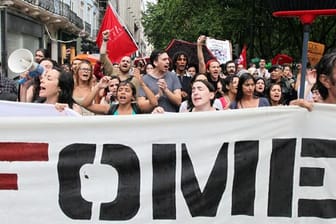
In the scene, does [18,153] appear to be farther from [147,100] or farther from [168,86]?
[168,86]

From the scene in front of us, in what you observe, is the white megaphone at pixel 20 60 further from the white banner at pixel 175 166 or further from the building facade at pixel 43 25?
the building facade at pixel 43 25

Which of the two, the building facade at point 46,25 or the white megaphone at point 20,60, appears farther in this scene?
the building facade at point 46,25

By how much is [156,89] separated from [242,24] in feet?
56.7

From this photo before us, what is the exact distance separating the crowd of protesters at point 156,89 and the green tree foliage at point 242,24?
14148 millimetres

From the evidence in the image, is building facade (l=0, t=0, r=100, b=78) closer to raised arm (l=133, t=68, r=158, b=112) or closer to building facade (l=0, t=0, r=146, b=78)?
building facade (l=0, t=0, r=146, b=78)

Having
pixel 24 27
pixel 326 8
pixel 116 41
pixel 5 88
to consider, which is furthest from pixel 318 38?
pixel 326 8

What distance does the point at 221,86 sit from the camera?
23.2 feet

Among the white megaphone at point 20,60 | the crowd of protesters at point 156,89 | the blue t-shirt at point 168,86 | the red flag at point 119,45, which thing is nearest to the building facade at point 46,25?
the red flag at point 119,45

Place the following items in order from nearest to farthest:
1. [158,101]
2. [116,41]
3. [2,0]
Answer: [158,101], [116,41], [2,0]

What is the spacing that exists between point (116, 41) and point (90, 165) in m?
5.28

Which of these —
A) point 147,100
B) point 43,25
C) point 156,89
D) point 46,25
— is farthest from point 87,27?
point 147,100

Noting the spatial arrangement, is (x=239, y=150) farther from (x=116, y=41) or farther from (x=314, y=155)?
(x=116, y=41)

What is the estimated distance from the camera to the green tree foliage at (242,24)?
2203 cm

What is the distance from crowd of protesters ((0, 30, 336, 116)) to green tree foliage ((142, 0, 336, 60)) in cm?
1415
